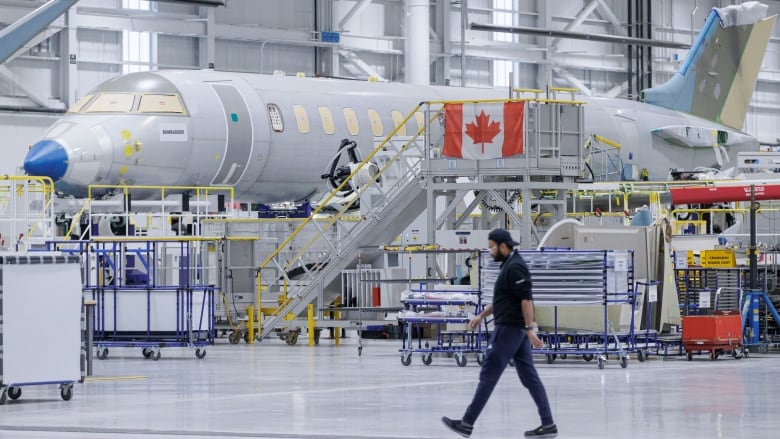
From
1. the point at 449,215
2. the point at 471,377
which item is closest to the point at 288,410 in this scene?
the point at 471,377

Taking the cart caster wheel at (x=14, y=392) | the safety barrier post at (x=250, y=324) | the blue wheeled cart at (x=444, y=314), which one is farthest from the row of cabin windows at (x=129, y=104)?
the cart caster wheel at (x=14, y=392)

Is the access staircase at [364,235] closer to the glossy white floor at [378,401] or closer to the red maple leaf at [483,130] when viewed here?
the red maple leaf at [483,130]

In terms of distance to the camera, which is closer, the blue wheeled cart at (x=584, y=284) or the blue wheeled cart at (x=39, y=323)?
the blue wheeled cart at (x=39, y=323)

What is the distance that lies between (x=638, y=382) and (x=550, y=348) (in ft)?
12.0

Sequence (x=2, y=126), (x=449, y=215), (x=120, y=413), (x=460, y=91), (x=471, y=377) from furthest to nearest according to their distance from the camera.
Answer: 1. (x=2, y=126)
2. (x=460, y=91)
3. (x=449, y=215)
4. (x=471, y=377)
5. (x=120, y=413)

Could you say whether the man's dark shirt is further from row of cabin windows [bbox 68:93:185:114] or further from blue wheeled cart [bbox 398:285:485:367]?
row of cabin windows [bbox 68:93:185:114]

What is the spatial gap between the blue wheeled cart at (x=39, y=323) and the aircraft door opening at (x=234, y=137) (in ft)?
49.2

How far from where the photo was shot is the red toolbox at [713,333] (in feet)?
67.3

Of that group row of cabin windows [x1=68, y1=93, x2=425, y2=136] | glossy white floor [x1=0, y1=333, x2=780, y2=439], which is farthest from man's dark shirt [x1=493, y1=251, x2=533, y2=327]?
row of cabin windows [x1=68, y1=93, x2=425, y2=136]

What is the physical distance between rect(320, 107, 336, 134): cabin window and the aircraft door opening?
2.09 meters

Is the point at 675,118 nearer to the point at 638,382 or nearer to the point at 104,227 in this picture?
the point at 104,227

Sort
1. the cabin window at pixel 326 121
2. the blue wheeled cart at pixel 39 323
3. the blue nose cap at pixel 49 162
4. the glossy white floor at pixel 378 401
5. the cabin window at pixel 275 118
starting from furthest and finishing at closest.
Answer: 1. the cabin window at pixel 326 121
2. the cabin window at pixel 275 118
3. the blue nose cap at pixel 49 162
4. the blue wheeled cart at pixel 39 323
5. the glossy white floor at pixel 378 401

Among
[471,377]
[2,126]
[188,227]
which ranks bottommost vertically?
[471,377]

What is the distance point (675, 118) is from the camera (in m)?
41.6
